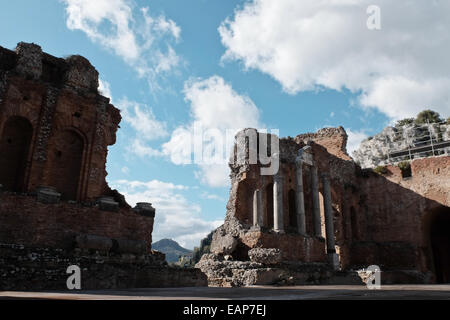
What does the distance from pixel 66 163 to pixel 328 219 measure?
17140mm

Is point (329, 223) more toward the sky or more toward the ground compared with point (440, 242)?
more toward the sky

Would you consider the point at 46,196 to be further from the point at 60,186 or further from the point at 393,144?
the point at 393,144

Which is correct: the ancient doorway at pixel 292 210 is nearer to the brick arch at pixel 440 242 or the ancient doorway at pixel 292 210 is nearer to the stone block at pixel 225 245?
the stone block at pixel 225 245

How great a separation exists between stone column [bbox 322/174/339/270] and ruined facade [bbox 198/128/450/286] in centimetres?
7

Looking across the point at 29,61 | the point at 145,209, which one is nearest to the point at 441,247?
the point at 145,209

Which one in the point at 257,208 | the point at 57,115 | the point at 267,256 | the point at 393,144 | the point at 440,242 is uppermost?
the point at 393,144

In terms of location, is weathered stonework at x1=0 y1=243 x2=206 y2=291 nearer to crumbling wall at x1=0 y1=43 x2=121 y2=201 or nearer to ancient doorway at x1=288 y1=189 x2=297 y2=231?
crumbling wall at x1=0 y1=43 x2=121 y2=201

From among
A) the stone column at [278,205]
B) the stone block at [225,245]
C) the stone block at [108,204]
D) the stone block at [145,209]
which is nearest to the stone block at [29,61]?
the stone block at [108,204]

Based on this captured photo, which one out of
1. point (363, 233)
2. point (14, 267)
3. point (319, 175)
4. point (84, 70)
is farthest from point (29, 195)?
point (363, 233)

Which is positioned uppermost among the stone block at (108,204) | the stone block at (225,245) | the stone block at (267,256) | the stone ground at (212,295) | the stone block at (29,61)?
the stone block at (29,61)

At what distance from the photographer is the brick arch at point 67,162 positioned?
45.8ft

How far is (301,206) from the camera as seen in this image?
72.3 feet

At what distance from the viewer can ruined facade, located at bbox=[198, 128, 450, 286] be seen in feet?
58.5

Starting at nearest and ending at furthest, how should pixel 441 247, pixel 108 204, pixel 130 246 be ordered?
1. pixel 130 246
2. pixel 108 204
3. pixel 441 247
